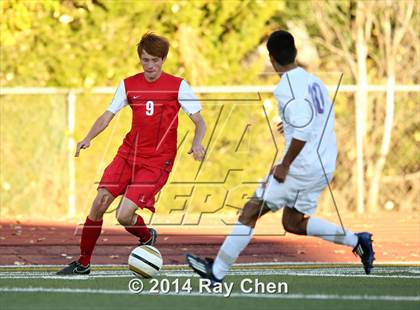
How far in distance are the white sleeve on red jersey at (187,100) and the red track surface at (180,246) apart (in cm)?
212

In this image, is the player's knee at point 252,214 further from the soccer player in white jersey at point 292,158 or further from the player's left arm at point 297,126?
the player's left arm at point 297,126

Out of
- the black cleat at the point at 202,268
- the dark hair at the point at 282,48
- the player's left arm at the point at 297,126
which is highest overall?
the dark hair at the point at 282,48

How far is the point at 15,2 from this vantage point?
52.0ft

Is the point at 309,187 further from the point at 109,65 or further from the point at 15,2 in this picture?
the point at 109,65

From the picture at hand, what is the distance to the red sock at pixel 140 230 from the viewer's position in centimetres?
1002

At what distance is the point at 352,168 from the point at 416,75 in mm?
2286

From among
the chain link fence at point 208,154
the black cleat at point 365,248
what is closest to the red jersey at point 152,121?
the black cleat at point 365,248

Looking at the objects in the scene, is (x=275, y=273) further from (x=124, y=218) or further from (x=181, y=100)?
(x=181, y=100)

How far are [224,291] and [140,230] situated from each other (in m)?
1.89

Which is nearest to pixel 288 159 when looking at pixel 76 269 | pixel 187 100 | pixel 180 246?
pixel 187 100

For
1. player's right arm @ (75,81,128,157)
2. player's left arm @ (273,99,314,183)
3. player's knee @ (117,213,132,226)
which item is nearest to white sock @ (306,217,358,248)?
player's left arm @ (273,99,314,183)

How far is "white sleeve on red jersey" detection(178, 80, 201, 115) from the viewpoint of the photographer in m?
9.71

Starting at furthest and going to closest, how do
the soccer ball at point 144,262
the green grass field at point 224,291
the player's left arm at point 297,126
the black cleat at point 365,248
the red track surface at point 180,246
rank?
the red track surface at point 180,246, the soccer ball at point 144,262, the black cleat at point 365,248, the player's left arm at point 297,126, the green grass field at point 224,291

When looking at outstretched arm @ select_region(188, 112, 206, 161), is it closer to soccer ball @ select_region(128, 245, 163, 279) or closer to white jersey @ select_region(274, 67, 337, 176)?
soccer ball @ select_region(128, 245, 163, 279)
